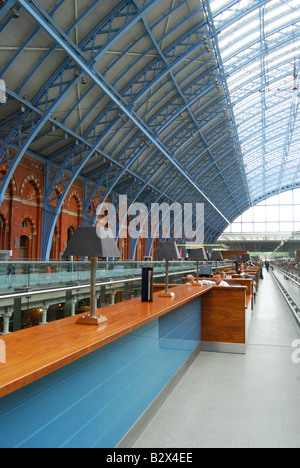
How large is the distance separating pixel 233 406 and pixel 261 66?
2238 cm

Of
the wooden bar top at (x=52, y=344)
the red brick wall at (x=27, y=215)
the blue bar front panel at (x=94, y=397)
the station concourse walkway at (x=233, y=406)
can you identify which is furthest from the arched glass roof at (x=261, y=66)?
the wooden bar top at (x=52, y=344)

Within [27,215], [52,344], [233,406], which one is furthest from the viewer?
[27,215]

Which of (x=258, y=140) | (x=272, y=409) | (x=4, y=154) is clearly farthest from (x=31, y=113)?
(x=258, y=140)

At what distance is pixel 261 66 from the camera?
22062 millimetres

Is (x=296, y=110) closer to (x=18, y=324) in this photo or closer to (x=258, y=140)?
(x=258, y=140)

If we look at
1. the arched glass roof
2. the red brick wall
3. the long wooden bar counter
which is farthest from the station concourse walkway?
the arched glass roof

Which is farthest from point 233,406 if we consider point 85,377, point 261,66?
point 261,66

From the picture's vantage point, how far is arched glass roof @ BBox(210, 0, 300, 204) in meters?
17.0

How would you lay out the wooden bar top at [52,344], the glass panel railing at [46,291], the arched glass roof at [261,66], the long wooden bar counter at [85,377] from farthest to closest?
the arched glass roof at [261,66] → the glass panel railing at [46,291] → the long wooden bar counter at [85,377] → the wooden bar top at [52,344]

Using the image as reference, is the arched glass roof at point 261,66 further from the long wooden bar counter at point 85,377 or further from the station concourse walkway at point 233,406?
the long wooden bar counter at point 85,377

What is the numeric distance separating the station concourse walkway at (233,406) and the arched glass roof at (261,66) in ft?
50.9

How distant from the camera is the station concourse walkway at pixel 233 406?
318 centimetres

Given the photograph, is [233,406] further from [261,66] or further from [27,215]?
[261,66]

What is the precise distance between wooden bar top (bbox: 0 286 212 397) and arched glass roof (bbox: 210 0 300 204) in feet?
55.4
